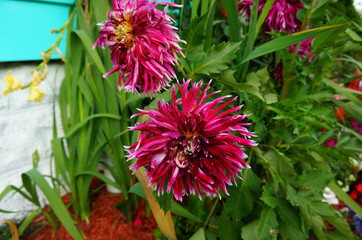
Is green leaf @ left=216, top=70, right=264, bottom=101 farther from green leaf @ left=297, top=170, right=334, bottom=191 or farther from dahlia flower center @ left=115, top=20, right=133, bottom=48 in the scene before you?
green leaf @ left=297, top=170, right=334, bottom=191

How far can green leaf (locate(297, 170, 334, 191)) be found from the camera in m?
0.72

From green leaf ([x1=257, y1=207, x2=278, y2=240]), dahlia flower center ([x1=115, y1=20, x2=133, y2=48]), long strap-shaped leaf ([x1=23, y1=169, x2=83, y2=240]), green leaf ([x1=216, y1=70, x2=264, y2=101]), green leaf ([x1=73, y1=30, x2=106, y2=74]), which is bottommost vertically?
green leaf ([x1=257, y1=207, x2=278, y2=240])

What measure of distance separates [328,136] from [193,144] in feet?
1.78

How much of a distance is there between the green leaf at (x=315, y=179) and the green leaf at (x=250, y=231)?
185 mm

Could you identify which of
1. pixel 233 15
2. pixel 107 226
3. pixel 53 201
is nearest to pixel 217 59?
pixel 233 15

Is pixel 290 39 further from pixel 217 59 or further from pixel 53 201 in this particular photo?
pixel 53 201

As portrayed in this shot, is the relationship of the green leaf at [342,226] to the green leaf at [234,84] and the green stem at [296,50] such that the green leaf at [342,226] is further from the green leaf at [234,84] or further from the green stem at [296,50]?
the green leaf at [234,84]

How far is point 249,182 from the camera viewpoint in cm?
65

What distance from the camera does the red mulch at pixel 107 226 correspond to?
942 millimetres

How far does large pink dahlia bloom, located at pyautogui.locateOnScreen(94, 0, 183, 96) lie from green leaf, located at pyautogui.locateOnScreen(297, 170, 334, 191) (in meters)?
0.55

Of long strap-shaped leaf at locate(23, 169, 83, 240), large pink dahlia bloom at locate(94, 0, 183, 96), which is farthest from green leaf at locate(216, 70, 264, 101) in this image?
long strap-shaped leaf at locate(23, 169, 83, 240)

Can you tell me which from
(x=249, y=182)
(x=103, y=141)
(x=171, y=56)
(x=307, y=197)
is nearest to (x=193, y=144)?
→ (x=171, y=56)

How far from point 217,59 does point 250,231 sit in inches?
19.8

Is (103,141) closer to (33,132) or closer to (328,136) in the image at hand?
(33,132)
